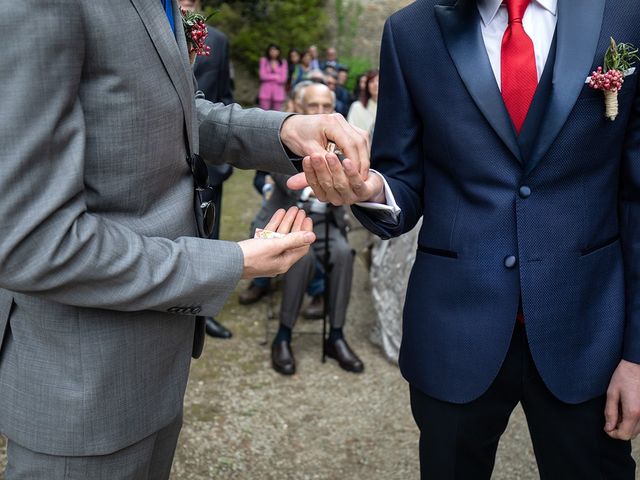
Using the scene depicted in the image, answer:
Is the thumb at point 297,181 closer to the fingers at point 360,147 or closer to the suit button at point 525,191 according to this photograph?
the fingers at point 360,147

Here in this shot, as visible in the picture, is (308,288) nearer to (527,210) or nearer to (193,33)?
(527,210)

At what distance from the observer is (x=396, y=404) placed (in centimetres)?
416

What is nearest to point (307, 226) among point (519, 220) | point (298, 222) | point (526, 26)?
point (298, 222)

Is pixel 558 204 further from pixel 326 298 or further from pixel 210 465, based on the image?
pixel 326 298

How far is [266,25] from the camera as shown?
816 inches

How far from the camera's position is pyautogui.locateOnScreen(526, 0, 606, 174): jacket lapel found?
1.68m

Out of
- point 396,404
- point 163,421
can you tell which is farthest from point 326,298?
point 163,421

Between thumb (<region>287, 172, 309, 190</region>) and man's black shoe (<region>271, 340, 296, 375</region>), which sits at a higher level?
thumb (<region>287, 172, 309, 190</region>)

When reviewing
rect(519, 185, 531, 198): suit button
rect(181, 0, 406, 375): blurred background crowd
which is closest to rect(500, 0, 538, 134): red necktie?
rect(519, 185, 531, 198): suit button

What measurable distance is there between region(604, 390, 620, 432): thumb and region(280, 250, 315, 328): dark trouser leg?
3.08 metres

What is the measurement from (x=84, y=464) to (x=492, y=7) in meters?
1.47

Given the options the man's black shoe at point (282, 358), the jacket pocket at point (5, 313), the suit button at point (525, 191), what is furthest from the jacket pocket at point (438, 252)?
the man's black shoe at point (282, 358)

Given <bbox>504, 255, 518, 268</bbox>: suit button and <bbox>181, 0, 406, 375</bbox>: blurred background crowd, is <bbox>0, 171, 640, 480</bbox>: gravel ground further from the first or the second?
<bbox>504, 255, 518, 268</bbox>: suit button

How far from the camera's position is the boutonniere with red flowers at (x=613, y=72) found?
5.39 feet
